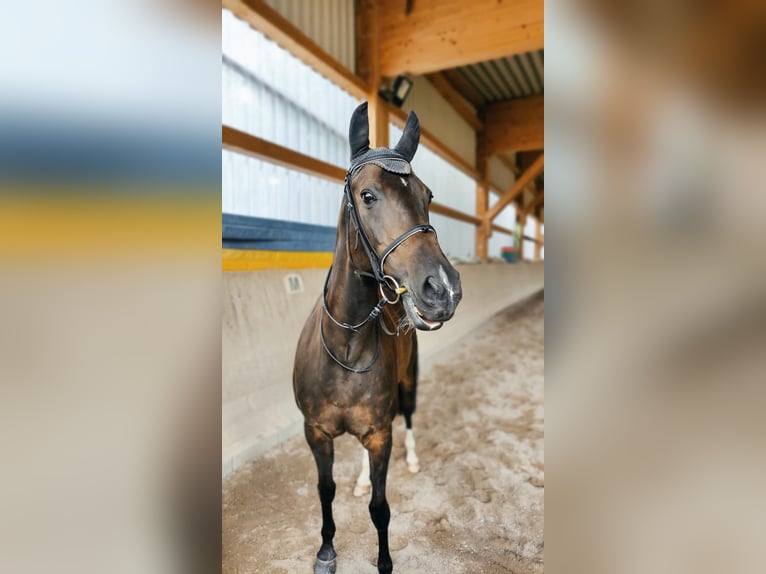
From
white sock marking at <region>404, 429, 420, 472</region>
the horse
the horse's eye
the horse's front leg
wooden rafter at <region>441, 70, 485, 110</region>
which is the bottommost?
white sock marking at <region>404, 429, 420, 472</region>

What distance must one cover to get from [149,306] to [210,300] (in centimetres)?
9

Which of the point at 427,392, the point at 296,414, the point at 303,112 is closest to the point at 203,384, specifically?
the point at 296,414

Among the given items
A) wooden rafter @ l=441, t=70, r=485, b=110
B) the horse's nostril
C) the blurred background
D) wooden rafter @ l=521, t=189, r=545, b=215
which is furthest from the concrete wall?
wooden rafter @ l=521, t=189, r=545, b=215

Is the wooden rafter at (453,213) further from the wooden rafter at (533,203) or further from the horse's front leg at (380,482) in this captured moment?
the wooden rafter at (533,203)

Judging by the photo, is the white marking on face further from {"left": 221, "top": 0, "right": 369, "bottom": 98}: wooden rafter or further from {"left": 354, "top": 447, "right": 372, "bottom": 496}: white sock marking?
{"left": 221, "top": 0, "right": 369, "bottom": 98}: wooden rafter

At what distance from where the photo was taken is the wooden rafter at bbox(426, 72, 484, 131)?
6422 millimetres

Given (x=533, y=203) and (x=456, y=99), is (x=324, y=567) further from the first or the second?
(x=533, y=203)

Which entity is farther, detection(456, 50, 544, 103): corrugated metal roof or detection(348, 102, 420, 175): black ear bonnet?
detection(456, 50, 544, 103): corrugated metal roof

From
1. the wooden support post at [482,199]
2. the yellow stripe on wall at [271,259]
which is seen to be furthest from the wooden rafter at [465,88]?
the yellow stripe on wall at [271,259]

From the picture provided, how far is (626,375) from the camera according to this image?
0.45 meters

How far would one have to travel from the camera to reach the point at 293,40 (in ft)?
10.6

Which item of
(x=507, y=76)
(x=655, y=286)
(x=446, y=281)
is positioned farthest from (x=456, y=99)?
(x=655, y=286)

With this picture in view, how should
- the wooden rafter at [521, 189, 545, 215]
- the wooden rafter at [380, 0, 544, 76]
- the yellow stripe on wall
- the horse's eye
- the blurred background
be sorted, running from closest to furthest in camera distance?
the blurred background → the horse's eye → the yellow stripe on wall → the wooden rafter at [380, 0, 544, 76] → the wooden rafter at [521, 189, 545, 215]

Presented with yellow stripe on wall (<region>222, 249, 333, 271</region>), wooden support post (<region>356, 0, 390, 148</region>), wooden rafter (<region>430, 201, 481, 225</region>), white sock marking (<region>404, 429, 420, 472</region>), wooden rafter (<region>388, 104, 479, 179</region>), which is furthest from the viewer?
wooden rafter (<region>430, 201, 481, 225</region>)
